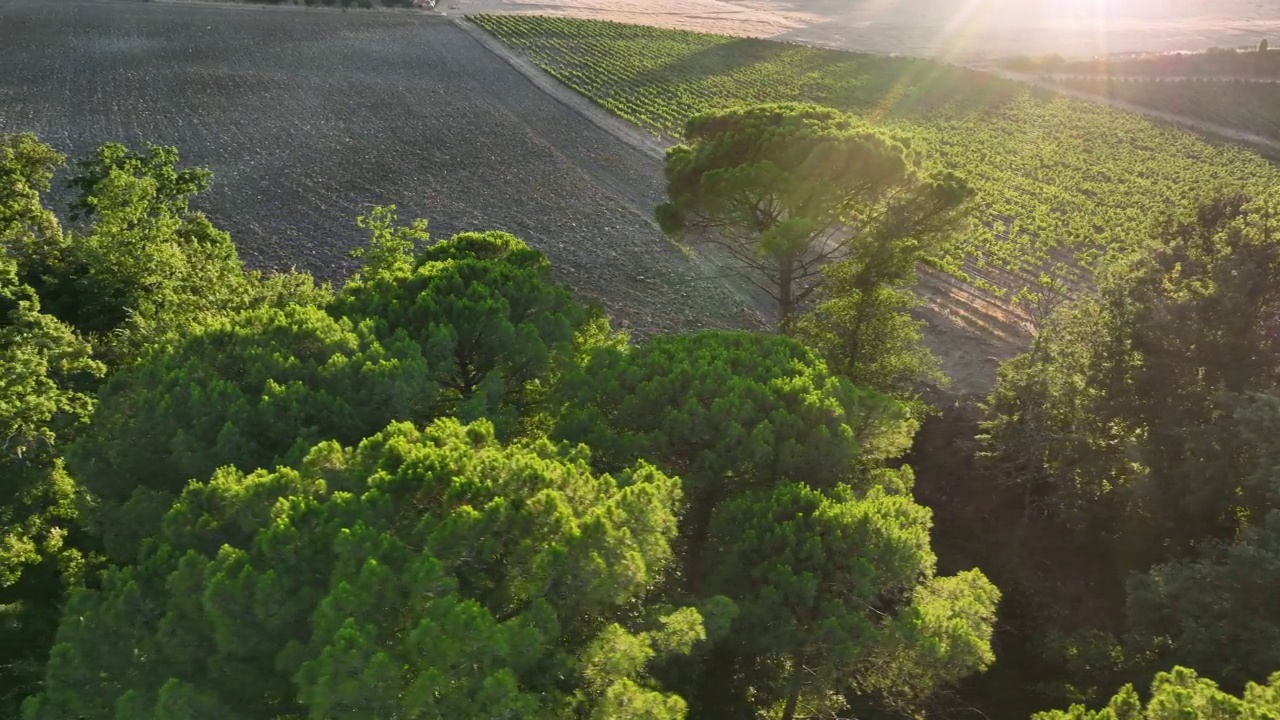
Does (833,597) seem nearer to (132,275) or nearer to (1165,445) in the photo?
(1165,445)

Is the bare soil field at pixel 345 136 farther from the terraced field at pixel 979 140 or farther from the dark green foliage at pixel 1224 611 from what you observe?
the dark green foliage at pixel 1224 611

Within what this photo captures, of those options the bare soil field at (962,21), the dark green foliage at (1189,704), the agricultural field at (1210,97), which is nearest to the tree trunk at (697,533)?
the dark green foliage at (1189,704)

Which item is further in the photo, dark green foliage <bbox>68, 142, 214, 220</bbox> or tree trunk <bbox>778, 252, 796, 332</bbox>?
dark green foliage <bbox>68, 142, 214, 220</bbox>

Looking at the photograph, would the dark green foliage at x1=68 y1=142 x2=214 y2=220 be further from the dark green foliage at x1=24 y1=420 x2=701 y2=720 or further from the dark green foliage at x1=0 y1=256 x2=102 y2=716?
the dark green foliage at x1=24 y1=420 x2=701 y2=720

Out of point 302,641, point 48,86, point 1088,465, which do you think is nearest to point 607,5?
point 48,86

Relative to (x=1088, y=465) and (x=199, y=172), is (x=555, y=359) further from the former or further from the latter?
(x=199, y=172)

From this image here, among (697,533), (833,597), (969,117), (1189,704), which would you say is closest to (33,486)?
(697,533)

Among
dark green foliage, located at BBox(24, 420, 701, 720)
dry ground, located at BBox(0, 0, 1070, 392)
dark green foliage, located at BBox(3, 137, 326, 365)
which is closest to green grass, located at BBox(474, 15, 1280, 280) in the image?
dry ground, located at BBox(0, 0, 1070, 392)
